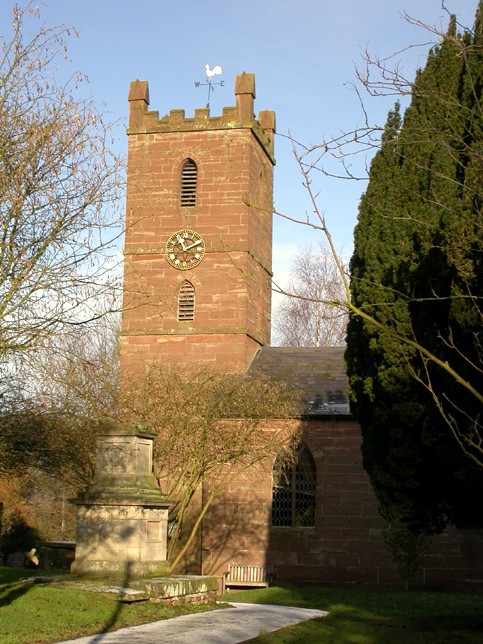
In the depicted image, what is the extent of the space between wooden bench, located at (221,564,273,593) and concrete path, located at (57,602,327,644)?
6.47 meters

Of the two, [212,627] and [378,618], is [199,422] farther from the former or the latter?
[212,627]

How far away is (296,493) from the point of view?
21.2 m

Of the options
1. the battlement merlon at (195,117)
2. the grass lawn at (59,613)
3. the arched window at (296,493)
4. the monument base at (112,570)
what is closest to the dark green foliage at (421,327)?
the monument base at (112,570)

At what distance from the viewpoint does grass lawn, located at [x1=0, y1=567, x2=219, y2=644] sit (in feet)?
30.3

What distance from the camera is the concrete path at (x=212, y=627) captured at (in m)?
9.29

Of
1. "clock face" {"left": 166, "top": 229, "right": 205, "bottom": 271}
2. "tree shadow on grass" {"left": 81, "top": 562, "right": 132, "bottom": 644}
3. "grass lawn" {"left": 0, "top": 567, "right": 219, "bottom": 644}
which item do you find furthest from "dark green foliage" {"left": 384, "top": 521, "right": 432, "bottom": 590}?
"clock face" {"left": 166, "top": 229, "right": 205, "bottom": 271}

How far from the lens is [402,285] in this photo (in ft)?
44.1

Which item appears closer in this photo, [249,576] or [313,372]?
[249,576]

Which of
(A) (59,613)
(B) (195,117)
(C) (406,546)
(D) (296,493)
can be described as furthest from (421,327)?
(B) (195,117)

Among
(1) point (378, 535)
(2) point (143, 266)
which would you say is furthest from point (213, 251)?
(1) point (378, 535)

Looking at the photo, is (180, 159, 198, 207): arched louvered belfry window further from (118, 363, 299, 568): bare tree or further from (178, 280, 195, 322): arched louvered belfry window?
(118, 363, 299, 568): bare tree

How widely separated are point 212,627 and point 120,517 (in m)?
2.40

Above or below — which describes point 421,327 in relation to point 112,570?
above

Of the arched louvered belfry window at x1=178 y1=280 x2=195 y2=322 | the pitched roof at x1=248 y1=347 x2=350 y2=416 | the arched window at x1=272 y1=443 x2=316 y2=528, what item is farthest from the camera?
the arched louvered belfry window at x1=178 y1=280 x2=195 y2=322
